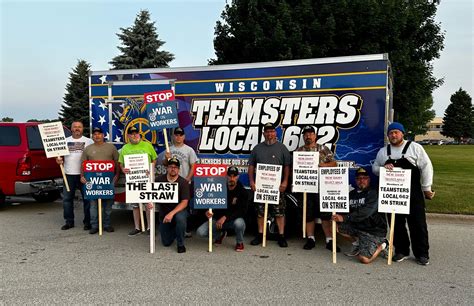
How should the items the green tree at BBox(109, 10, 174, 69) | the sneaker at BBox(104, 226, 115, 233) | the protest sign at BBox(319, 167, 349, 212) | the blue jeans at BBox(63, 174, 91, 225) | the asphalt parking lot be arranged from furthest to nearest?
the green tree at BBox(109, 10, 174, 69)
the blue jeans at BBox(63, 174, 91, 225)
the sneaker at BBox(104, 226, 115, 233)
the protest sign at BBox(319, 167, 349, 212)
the asphalt parking lot

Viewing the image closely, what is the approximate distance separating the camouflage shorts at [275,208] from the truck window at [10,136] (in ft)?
19.2

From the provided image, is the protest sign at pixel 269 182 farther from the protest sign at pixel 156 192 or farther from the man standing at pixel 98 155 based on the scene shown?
the man standing at pixel 98 155

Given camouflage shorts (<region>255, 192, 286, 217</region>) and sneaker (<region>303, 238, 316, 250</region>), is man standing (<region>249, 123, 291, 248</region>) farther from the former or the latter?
sneaker (<region>303, 238, 316, 250</region>)

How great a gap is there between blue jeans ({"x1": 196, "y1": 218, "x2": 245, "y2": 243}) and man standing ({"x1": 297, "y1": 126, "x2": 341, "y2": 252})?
101cm

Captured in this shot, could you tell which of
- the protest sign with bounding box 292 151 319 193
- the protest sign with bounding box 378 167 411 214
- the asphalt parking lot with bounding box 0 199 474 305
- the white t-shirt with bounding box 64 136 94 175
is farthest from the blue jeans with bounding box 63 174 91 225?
the protest sign with bounding box 378 167 411 214

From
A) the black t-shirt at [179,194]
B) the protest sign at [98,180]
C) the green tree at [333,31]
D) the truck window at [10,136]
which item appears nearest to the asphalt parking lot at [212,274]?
the black t-shirt at [179,194]

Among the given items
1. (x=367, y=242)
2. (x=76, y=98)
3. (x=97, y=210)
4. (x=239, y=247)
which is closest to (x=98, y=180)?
(x=97, y=210)

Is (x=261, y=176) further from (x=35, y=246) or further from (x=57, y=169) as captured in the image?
(x=57, y=169)

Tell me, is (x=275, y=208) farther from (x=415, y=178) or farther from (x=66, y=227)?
(x=66, y=227)

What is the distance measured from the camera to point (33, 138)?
8922mm

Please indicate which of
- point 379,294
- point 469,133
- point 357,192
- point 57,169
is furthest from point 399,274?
point 469,133

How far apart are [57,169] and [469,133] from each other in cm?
8487

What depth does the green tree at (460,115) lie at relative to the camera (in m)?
76.2

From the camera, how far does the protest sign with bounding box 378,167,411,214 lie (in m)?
5.19
